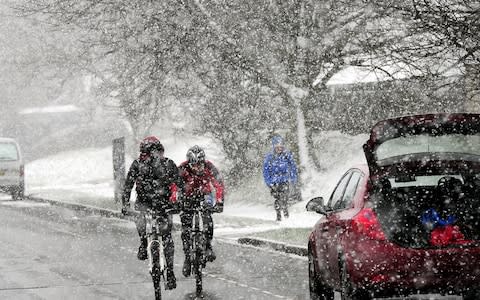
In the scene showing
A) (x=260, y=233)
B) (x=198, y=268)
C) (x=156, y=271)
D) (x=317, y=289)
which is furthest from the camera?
(x=260, y=233)

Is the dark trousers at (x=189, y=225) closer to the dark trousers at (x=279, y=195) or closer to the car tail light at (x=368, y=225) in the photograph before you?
the car tail light at (x=368, y=225)

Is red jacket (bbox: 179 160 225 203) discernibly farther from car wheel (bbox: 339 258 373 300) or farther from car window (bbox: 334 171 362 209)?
car wheel (bbox: 339 258 373 300)

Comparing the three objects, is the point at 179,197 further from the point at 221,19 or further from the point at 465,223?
the point at 221,19

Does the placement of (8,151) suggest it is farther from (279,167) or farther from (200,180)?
(200,180)

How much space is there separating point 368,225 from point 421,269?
56 cm

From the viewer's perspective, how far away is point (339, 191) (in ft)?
30.5

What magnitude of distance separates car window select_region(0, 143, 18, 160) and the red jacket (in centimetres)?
2072

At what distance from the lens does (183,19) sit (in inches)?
889

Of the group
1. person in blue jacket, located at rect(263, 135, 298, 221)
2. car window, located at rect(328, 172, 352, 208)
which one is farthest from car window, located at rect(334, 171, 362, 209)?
person in blue jacket, located at rect(263, 135, 298, 221)

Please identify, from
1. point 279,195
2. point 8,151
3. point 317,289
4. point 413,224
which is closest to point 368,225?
point 413,224

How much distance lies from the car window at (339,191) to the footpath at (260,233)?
5.09 metres

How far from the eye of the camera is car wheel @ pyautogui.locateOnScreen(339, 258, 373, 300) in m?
7.29

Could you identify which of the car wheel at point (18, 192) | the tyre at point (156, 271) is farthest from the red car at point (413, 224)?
the car wheel at point (18, 192)

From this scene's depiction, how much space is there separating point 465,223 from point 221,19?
16438 mm
